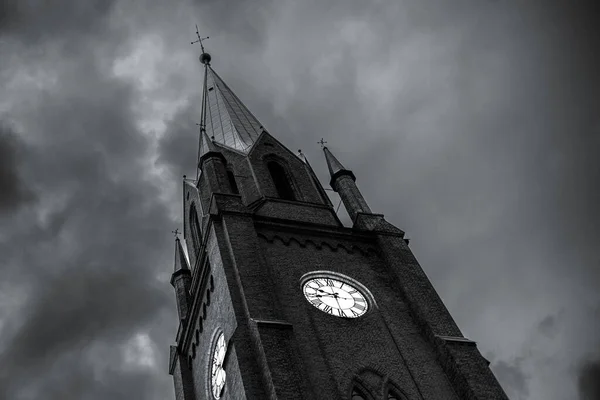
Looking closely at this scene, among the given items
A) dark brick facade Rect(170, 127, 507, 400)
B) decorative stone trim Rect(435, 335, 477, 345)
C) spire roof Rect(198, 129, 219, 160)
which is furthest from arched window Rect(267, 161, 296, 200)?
decorative stone trim Rect(435, 335, 477, 345)

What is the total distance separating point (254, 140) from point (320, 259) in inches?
430

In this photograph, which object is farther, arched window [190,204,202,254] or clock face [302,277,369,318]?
arched window [190,204,202,254]

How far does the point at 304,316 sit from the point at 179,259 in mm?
11991

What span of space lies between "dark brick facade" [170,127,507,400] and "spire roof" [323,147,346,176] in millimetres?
889

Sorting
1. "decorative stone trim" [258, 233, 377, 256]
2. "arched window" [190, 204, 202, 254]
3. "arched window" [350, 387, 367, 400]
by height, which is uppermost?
"arched window" [190, 204, 202, 254]

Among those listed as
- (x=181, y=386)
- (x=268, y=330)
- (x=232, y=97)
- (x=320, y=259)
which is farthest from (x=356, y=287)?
(x=232, y=97)

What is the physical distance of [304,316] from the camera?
24.3 meters

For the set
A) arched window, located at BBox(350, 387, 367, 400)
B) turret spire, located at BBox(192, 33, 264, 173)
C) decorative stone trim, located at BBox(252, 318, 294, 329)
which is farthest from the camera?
turret spire, located at BBox(192, 33, 264, 173)

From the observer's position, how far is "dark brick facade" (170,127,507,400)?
2197cm

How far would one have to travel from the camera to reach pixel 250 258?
25.5 m

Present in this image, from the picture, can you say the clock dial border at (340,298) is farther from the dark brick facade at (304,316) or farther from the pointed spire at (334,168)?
the pointed spire at (334,168)

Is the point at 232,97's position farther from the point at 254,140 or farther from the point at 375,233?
the point at 375,233

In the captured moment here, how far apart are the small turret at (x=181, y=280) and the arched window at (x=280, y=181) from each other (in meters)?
5.26

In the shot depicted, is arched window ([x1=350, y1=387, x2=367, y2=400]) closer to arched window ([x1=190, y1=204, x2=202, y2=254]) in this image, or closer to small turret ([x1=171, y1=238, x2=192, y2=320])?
small turret ([x1=171, y1=238, x2=192, y2=320])
